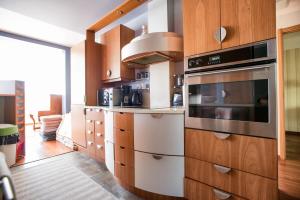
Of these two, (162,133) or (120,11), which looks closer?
(162,133)

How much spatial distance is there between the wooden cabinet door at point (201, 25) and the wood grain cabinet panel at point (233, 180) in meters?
0.94

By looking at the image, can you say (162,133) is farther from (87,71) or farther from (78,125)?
(78,125)

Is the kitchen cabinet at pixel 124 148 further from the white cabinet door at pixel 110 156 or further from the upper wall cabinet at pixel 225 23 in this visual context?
the upper wall cabinet at pixel 225 23

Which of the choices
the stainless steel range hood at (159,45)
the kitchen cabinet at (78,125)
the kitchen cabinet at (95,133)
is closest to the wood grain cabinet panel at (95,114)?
the kitchen cabinet at (95,133)

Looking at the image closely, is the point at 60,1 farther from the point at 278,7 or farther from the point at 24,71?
the point at 24,71

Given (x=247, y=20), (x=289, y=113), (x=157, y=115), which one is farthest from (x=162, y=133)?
(x=289, y=113)

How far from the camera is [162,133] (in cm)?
142

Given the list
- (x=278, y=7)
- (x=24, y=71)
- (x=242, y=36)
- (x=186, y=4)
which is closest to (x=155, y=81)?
(x=186, y=4)

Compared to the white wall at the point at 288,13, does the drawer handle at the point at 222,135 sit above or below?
below

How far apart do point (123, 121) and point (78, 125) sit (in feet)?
5.60

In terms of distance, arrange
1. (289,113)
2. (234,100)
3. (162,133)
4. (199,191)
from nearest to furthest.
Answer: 1. (234,100)
2. (199,191)
3. (162,133)
4. (289,113)

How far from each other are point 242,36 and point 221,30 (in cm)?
16

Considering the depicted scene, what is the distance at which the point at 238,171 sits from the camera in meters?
1.13

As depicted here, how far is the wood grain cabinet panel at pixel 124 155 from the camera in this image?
64.3 inches
